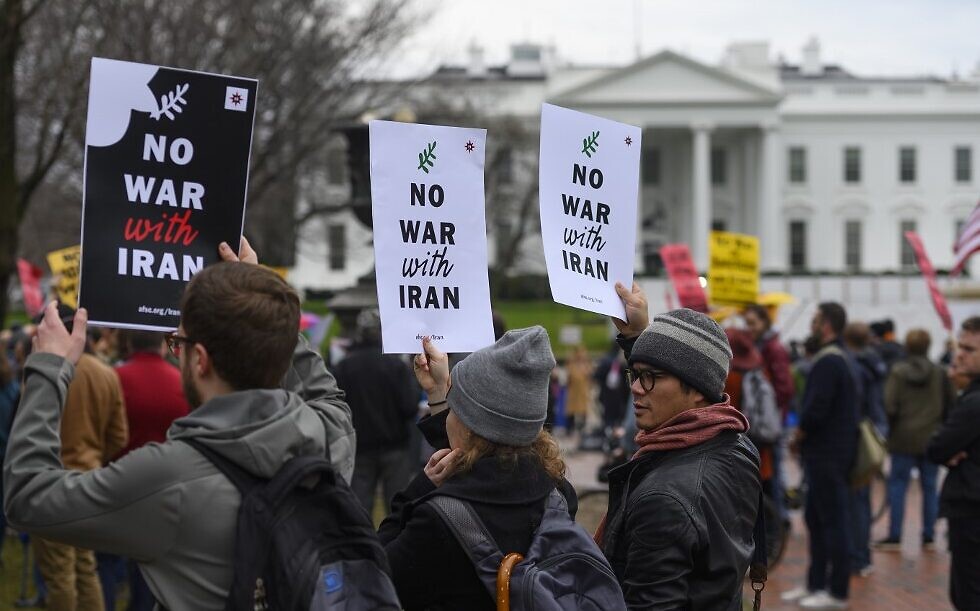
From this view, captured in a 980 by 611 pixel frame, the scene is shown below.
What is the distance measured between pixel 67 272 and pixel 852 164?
76556 mm

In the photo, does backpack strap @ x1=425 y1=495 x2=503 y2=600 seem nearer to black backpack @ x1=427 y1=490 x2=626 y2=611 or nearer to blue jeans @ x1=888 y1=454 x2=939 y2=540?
black backpack @ x1=427 y1=490 x2=626 y2=611

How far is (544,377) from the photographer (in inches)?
120

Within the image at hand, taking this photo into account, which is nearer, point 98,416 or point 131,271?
point 131,271

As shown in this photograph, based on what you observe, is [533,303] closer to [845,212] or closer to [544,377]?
[845,212]

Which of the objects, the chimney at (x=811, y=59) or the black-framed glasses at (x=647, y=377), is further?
the chimney at (x=811, y=59)

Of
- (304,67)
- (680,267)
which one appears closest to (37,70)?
(304,67)

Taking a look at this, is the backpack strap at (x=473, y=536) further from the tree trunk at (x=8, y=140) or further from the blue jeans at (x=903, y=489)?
the tree trunk at (x=8, y=140)

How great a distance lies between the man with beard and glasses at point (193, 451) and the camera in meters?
2.31

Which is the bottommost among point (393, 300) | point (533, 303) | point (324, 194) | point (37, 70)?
point (533, 303)

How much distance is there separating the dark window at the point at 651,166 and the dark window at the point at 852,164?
1286 cm

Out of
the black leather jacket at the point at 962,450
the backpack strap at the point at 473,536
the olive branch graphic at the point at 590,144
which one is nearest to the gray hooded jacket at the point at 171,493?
the backpack strap at the point at 473,536

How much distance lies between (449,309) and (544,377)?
725mm

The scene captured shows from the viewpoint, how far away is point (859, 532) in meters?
9.43

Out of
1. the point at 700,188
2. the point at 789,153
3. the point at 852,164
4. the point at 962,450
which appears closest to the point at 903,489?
the point at 962,450
